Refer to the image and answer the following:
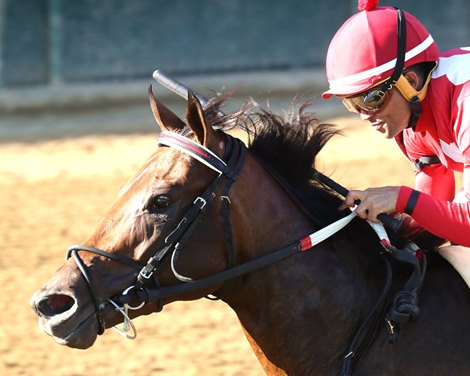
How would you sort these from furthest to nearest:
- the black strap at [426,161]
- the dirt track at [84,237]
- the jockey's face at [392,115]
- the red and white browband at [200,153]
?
the dirt track at [84,237]
the black strap at [426,161]
the jockey's face at [392,115]
the red and white browband at [200,153]

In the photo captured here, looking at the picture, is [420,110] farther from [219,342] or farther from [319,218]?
[219,342]

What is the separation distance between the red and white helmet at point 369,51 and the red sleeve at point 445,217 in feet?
1.70

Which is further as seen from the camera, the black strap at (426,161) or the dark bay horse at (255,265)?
the black strap at (426,161)

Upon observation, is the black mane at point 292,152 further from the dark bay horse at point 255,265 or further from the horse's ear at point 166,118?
the horse's ear at point 166,118

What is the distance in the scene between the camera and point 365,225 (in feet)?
12.1

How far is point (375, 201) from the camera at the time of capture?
3512mm

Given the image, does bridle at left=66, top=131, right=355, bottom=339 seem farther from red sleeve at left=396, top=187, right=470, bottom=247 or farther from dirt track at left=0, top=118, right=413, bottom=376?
dirt track at left=0, top=118, right=413, bottom=376

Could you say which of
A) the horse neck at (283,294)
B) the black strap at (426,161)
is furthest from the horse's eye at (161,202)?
the black strap at (426,161)

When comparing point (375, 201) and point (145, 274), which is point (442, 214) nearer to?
point (375, 201)

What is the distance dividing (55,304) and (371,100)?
1464 millimetres

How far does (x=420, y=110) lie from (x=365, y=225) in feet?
1.72

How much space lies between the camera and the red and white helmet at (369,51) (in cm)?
348

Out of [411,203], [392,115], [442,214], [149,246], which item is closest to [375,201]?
[411,203]

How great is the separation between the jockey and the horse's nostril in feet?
3.89
